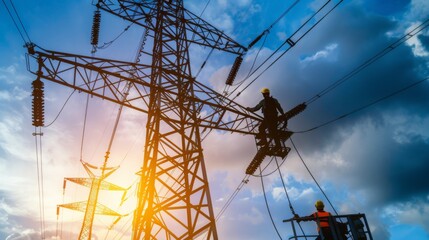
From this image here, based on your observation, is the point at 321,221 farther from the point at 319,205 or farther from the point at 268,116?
the point at 268,116

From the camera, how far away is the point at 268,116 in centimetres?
941

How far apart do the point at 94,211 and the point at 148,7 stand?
16.6 m

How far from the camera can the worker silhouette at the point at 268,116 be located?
935 centimetres

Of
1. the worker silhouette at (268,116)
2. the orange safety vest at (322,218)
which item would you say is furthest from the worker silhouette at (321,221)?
the worker silhouette at (268,116)

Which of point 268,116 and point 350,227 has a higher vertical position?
point 268,116

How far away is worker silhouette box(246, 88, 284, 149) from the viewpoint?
9352 millimetres

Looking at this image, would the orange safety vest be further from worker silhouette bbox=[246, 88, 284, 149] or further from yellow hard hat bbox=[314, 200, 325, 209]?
worker silhouette bbox=[246, 88, 284, 149]

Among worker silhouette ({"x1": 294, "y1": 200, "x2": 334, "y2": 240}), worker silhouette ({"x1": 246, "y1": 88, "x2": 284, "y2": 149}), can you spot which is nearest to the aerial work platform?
worker silhouette ({"x1": 294, "y1": 200, "x2": 334, "y2": 240})

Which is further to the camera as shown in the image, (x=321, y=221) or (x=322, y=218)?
(x=321, y=221)

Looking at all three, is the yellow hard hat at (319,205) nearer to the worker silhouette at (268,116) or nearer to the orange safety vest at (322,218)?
the orange safety vest at (322,218)

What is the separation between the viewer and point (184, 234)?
6.55m

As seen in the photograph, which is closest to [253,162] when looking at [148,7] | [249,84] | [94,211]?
[249,84]

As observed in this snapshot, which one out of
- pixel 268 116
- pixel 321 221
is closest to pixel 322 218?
pixel 321 221

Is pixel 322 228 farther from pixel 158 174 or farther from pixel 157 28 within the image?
pixel 157 28
